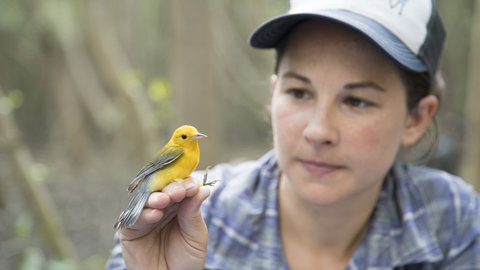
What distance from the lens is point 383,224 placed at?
2.21 m

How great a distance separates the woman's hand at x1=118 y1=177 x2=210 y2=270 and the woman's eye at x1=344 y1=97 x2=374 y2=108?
79 centimetres

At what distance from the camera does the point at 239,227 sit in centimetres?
206

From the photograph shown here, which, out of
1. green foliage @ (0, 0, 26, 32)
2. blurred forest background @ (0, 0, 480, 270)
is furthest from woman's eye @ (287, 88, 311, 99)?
green foliage @ (0, 0, 26, 32)

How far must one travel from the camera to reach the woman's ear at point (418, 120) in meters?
2.10

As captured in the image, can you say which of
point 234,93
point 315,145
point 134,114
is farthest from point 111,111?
point 315,145

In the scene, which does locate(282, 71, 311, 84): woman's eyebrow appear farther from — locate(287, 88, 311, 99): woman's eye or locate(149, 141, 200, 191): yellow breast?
locate(149, 141, 200, 191): yellow breast

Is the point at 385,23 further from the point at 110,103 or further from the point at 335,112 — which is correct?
the point at 110,103

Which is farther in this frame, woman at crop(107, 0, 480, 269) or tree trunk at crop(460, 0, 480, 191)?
tree trunk at crop(460, 0, 480, 191)

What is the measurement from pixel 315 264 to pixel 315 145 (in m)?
0.71

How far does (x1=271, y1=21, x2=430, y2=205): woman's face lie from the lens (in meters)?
1.75

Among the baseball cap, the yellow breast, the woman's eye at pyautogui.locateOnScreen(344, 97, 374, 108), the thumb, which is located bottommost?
the thumb

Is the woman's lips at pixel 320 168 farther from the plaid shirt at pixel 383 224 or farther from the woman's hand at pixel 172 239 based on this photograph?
the woman's hand at pixel 172 239

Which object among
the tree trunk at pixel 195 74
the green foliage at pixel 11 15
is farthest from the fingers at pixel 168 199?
the green foliage at pixel 11 15

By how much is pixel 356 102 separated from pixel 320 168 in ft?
1.06
